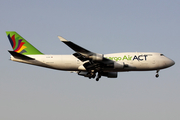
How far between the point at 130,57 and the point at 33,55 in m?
16.7

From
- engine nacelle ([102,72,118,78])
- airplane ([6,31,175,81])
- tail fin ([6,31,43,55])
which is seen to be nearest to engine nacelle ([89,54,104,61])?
airplane ([6,31,175,81])

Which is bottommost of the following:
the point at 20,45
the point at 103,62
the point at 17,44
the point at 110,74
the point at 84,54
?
the point at 110,74

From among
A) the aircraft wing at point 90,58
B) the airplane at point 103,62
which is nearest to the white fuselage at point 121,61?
the airplane at point 103,62

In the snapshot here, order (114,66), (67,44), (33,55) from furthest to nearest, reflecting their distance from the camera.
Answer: (33,55)
(114,66)
(67,44)

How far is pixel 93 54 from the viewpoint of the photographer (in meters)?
46.9

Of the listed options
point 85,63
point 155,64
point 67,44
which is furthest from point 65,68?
point 155,64

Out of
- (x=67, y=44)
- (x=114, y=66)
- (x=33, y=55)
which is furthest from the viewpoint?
(x=33, y=55)

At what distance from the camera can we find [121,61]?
5009cm

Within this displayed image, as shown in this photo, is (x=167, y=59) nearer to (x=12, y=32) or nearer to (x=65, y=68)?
(x=65, y=68)

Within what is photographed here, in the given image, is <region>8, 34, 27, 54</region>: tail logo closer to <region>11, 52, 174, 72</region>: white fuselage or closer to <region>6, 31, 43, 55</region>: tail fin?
<region>6, 31, 43, 55</region>: tail fin

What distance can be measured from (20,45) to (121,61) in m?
18.6

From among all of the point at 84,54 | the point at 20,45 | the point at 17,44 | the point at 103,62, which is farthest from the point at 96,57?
the point at 17,44

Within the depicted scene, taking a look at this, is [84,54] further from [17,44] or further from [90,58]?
[17,44]

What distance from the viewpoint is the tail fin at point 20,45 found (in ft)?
177
